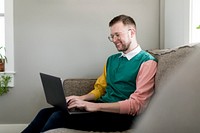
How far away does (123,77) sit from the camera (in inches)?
68.2

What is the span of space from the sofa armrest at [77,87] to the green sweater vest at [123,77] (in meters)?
0.33

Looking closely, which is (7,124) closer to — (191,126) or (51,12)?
(51,12)

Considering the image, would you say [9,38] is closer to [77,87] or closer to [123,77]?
[77,87]

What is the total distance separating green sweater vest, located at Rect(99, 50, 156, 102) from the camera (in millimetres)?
1701

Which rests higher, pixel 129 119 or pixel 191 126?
pixel 191 126

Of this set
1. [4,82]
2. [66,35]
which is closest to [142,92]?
[66,35]

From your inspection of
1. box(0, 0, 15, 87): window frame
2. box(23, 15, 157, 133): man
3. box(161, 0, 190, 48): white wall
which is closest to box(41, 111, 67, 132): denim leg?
box(23, 15, 157, 133): man

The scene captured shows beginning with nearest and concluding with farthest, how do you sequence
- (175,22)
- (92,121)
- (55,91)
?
(92,121) → (55,91) → (175,22)

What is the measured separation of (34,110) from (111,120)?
1.44 metres

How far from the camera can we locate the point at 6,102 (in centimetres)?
271

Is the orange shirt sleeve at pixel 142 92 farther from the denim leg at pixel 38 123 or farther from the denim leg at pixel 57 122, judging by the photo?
the denim leg at pixel 38 123

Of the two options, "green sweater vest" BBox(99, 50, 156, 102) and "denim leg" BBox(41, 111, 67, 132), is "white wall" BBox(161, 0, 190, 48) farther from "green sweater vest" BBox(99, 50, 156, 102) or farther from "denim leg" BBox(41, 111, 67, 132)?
"denim leg" BBox(41, 111, 67, 132)

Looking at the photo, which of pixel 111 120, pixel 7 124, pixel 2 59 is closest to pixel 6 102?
pixel 7 124

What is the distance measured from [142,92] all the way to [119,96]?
0.21 meters
